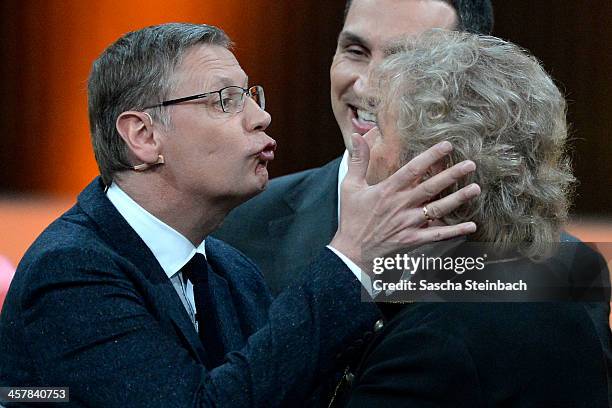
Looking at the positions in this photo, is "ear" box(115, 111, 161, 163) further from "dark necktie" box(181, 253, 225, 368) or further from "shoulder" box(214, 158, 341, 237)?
"shoulder" box(214, 158, 341, 237)

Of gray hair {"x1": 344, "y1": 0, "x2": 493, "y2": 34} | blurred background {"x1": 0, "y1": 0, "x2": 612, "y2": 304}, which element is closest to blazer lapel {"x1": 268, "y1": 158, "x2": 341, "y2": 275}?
gray hair {"x1": 344, "y1": 0, "x2": 493, "y2": 34}

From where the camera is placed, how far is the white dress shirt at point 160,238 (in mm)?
2307

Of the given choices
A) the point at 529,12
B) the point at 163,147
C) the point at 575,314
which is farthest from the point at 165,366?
the point at 529,12

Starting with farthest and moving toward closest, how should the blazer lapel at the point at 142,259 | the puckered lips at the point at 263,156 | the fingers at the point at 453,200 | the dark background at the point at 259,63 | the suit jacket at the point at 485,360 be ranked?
the dark background at the point at 259,63 → the puckered lips at the point at 263,156 → the blazer lapel at the point at 142,259 → the fingers at the point at 453,200 → the suit jacket at the point at 485,360

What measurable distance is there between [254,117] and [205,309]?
491mm

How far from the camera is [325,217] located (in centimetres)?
312

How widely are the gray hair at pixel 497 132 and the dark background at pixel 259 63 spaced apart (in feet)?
7.76

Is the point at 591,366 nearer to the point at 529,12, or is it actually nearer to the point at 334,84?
the point at 334,84

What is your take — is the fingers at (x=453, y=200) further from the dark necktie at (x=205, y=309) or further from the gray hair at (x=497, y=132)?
the dark necktie at (x=205, y=309)

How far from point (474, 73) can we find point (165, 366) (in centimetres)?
87

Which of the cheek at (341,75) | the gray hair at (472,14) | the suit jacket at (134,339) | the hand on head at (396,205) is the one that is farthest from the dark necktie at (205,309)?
the gray hair at (472,14)

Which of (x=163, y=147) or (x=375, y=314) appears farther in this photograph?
(x=163, y=147)

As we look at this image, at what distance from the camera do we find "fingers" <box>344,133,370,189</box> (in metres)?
2.06

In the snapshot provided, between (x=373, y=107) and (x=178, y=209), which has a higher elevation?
(x=373, y=107)
